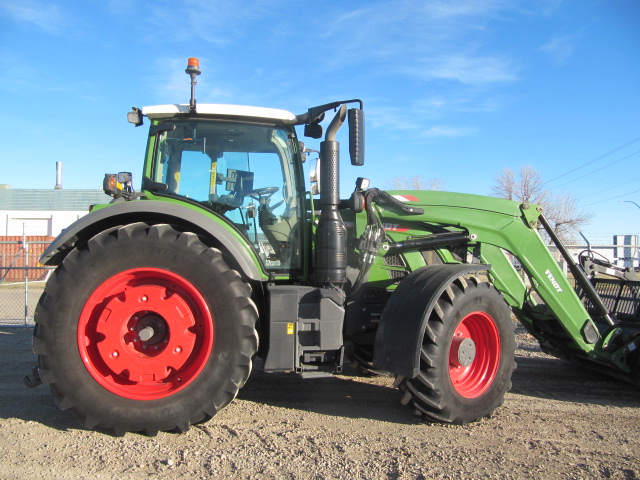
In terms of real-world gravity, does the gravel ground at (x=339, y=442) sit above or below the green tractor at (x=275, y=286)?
below

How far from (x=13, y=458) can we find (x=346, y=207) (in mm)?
3027

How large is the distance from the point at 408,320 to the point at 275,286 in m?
1.05

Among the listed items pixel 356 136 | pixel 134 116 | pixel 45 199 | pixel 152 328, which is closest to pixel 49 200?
pixel 45 199

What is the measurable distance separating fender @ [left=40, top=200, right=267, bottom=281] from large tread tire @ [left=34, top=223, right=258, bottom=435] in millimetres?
113

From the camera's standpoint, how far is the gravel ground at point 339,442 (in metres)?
3.04

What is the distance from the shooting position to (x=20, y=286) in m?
18.4

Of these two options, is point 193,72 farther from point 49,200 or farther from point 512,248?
point 49,200

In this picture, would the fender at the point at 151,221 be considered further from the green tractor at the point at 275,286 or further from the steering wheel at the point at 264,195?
the steering wheel at the point at 264,195

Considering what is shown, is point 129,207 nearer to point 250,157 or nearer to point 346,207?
point 250,157

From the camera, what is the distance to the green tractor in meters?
3.53

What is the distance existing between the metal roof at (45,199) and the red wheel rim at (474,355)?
115ft

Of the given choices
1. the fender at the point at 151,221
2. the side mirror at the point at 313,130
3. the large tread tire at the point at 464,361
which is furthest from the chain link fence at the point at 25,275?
the side mirror at the point at 313,130

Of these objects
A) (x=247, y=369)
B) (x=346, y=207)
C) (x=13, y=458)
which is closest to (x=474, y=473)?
(x=247, y=369)

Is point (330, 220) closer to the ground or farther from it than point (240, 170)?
closer to the ground
